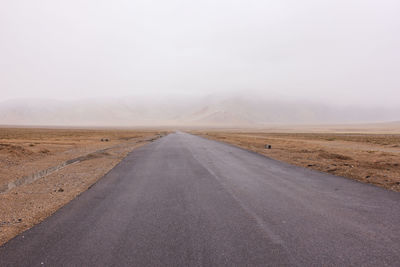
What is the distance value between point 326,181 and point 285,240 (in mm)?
5779

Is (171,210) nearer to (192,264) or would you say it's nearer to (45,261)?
(192,264)

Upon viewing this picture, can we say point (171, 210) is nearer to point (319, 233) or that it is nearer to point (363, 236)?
point (319, 233)

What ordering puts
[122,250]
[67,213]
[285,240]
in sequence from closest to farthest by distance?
1. [122,250]
2. [285,240]
3. [67,213]

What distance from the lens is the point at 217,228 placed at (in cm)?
431

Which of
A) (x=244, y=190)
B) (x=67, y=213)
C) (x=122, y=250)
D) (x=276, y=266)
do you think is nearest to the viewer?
(x=276, y=266)

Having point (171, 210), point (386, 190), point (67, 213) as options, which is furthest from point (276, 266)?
point (386, 190)

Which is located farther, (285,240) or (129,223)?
(129,223)

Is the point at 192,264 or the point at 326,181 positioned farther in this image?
the point at 326,181

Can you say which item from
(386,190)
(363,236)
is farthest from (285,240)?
(386,190)

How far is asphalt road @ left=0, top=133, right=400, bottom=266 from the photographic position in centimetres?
335

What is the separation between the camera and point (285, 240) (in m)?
3.84

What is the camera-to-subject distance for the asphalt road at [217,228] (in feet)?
11.0

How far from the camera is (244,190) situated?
7094 millimetres

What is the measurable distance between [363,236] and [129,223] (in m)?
4.40
